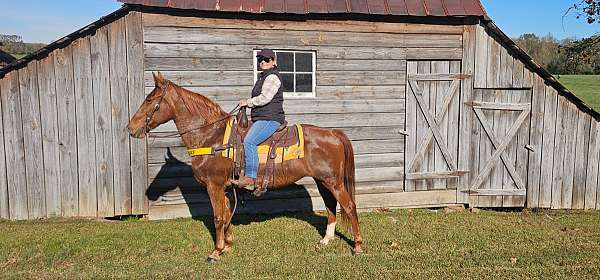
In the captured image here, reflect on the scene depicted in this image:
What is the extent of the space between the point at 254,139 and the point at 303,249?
1.71 m

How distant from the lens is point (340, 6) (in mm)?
8391

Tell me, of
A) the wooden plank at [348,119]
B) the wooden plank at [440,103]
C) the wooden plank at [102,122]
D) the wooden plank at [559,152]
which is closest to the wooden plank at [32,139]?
the wooden plank at [102,122]

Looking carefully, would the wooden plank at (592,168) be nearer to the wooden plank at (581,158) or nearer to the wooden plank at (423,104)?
the wooden plank at (581,158)

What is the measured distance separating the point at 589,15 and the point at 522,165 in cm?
512

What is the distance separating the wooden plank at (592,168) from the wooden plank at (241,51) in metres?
3.67

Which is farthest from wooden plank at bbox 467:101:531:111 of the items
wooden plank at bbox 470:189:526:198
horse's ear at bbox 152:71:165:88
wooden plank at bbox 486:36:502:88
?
horse's ear at bbox 152:71:165:88

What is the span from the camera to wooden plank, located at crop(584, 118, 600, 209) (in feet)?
30.2

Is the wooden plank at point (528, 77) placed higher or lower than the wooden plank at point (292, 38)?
lower

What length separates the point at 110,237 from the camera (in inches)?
279

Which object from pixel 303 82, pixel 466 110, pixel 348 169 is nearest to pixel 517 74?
pixel 466 110

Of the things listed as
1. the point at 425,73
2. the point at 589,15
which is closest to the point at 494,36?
the point at 425,73

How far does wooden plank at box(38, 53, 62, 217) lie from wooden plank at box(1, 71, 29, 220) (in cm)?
33

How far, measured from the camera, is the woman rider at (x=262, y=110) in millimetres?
6145

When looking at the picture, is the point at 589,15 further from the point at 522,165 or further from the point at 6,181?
the point at 6,181
